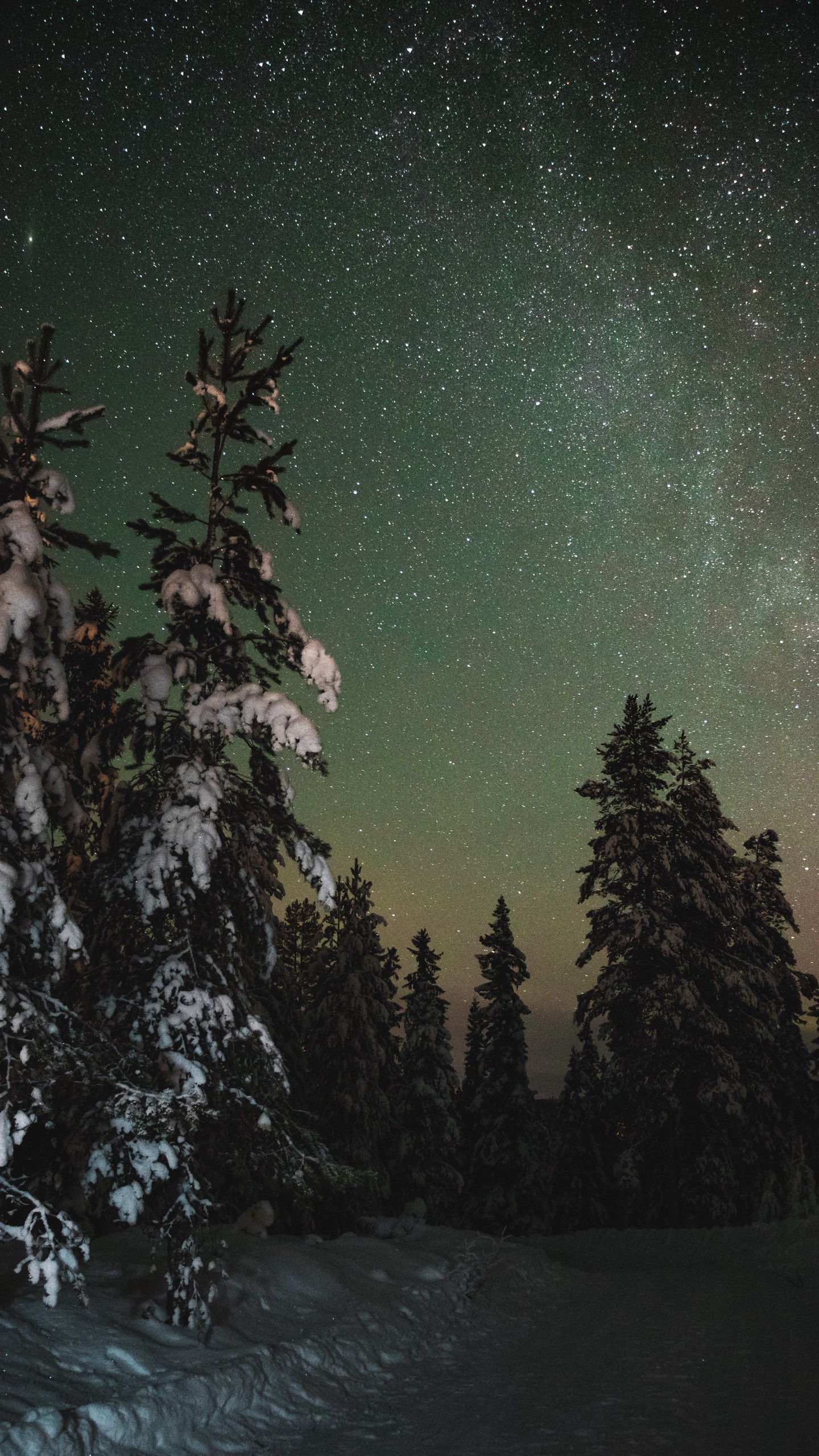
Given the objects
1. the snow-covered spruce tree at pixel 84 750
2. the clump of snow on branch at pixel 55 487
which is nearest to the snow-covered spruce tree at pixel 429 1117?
the snow-covered spruce tree at pixel 84 750

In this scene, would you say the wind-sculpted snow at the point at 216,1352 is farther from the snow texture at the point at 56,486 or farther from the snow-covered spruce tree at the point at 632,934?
the snow-covered spruce tree at the point at 632,934

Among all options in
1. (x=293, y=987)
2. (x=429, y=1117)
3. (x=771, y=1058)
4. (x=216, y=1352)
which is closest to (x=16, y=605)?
(x=216, y=1352)

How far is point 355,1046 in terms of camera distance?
26.3 meters

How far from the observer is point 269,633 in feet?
32.5

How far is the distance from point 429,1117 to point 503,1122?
2.69m

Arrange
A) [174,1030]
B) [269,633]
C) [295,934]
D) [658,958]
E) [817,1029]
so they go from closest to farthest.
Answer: [174,1030] → [269,633] → [658,958] → [817,1029] → [295,934]

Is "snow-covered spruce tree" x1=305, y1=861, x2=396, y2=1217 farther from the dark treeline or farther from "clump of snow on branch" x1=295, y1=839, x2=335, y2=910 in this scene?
"clump of snow on branch" x1=295, y1=839, x2=335, y2=910

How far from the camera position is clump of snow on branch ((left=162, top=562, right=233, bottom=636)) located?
8.90 meters

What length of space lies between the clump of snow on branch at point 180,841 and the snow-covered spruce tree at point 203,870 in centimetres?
2

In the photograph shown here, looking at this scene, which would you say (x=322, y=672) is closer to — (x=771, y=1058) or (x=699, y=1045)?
(x=699, y=1045)

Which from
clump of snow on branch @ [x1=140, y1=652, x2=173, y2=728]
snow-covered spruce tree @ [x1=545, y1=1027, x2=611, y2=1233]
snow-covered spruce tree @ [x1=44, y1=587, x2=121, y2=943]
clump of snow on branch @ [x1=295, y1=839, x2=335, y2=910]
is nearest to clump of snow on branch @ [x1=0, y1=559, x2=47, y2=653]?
snow-covered spruce tree @ [x1=44, y1=587, x2=121, y2=943]

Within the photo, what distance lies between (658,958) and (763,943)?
519cm

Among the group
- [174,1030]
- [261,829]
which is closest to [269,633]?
[261,829]

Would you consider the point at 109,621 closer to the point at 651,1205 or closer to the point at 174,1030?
the point at 174,1030
